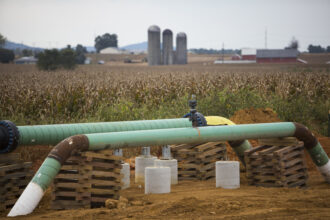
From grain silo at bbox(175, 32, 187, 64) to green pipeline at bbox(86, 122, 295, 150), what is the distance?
63108mm

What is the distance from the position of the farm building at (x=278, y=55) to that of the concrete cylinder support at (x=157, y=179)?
72031mm

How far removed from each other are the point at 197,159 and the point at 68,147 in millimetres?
2894

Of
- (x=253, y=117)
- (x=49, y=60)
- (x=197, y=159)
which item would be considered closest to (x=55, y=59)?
→ (x=49, y=60)

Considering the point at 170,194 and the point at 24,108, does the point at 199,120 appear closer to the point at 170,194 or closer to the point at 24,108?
the point at 170,194

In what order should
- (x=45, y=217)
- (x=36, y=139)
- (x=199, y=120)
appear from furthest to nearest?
1. (x=199, y=120)
2. (x=36, y=139)
3. (x=45, y=217)

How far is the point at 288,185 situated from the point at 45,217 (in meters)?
3.73

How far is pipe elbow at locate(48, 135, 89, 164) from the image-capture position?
18.7ft

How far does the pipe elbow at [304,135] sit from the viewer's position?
7.60 metres

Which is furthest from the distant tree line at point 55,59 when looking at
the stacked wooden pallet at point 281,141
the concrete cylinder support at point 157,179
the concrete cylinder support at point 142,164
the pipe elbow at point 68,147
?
the pipe elbow at point 68,147

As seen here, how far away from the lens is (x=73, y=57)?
5225 centimetres

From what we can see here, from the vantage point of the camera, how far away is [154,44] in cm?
6669

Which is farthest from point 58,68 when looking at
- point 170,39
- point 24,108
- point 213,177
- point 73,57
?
point 213,177

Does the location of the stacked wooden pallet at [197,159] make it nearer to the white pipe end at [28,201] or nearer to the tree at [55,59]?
the white pipe end at [28,201]

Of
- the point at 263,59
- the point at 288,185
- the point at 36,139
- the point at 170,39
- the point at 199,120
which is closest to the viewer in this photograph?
the point at 36,139
